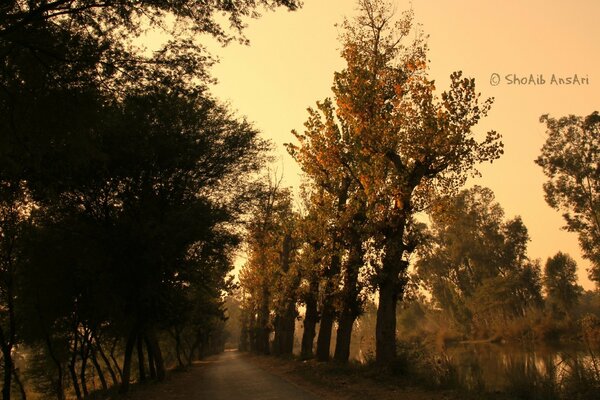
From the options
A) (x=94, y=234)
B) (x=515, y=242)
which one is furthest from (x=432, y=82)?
(x=515, y=242)

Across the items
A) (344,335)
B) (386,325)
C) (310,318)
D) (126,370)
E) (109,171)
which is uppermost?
(109,171)

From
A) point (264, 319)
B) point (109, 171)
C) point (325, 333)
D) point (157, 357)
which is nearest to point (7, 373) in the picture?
point (157, 357)

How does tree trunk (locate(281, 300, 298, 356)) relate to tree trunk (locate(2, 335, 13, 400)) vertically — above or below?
above

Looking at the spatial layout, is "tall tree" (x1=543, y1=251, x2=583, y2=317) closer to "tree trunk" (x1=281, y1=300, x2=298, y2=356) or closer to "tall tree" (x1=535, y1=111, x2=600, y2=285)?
"tall tree" (x1=535, y1=111, x2=600, y2=285)

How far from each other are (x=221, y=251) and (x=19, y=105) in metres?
14.2

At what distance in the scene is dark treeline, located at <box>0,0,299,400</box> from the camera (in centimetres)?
1138

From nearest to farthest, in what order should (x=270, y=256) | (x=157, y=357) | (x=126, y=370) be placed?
1. (x=126, y=370)
2. (x=157, y=357)
3. (x=270, y=256)

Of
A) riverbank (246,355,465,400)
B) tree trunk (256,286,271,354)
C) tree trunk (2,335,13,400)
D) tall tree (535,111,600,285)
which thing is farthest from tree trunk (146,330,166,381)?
tall tree (535,111,600,285)

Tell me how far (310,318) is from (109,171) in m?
17.8

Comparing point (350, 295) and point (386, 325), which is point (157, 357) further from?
point (386, 325)

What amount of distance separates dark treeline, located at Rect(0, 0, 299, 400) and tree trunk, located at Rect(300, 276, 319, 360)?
6.80 meters

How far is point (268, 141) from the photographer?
24.8 m

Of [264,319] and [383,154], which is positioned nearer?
[383,154]

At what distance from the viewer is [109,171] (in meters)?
20.2
